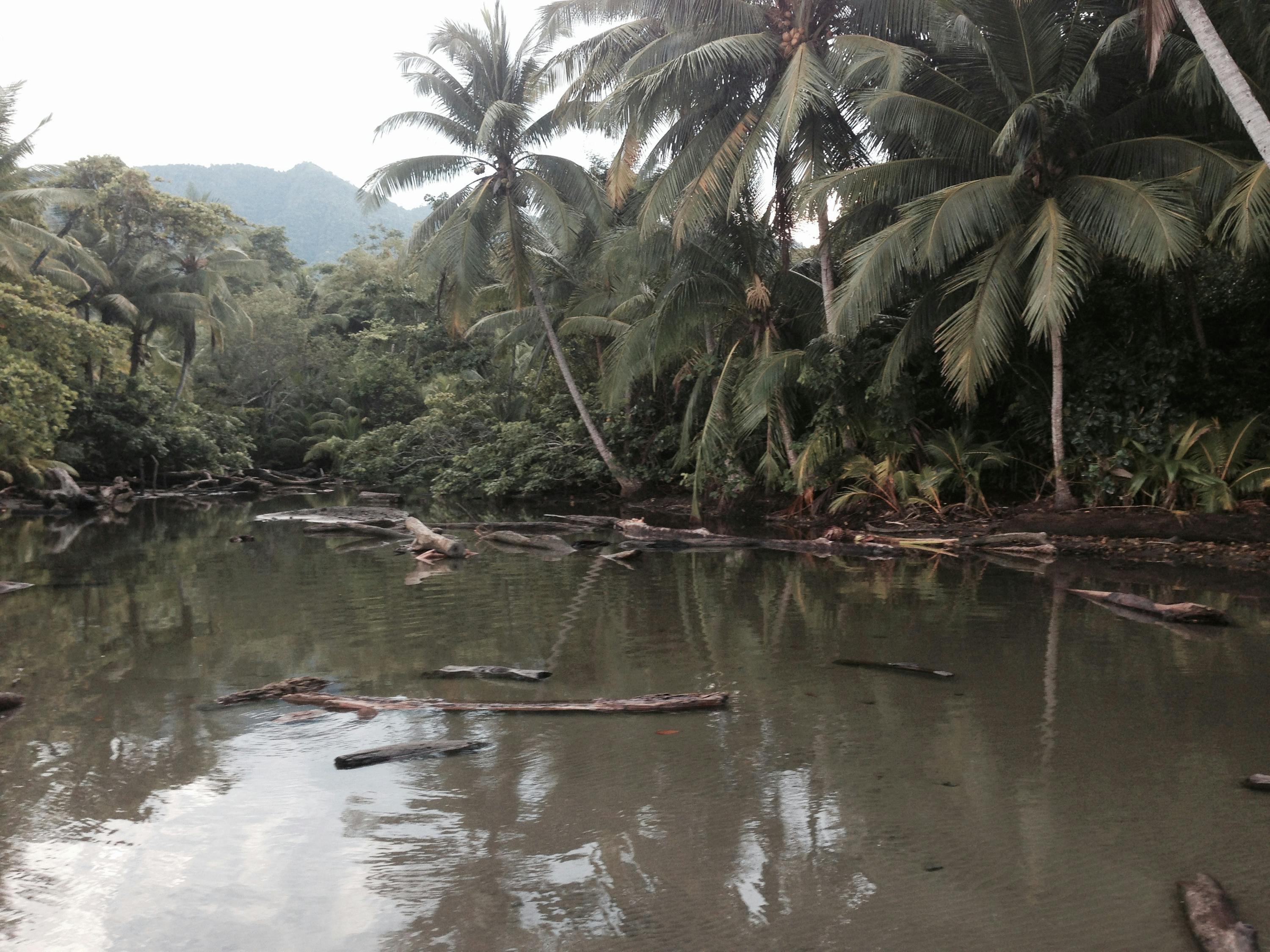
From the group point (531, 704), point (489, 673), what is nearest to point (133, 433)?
point (489, 673)

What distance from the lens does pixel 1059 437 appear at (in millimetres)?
13086

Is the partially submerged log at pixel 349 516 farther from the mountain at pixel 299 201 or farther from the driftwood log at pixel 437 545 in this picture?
the mountain at pixel 299 201

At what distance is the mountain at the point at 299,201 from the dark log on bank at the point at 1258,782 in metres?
109

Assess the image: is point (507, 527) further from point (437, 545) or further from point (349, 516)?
point (349, 516)

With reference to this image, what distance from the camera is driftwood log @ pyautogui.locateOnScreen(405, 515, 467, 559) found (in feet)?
41.4

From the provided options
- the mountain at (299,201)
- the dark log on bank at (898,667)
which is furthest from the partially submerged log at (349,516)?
the mountain at (299,201)

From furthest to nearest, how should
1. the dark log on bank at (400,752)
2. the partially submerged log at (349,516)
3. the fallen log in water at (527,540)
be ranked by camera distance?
the partially submerged log at (349,516), the fallen log in water at (527,540), the dark log on bank at (400,752)

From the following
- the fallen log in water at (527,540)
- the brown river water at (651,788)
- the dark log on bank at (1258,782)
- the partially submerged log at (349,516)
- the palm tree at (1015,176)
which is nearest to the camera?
the brown river water at (651,788)

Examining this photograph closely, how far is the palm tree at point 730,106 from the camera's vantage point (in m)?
14.6

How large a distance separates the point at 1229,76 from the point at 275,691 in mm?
9856

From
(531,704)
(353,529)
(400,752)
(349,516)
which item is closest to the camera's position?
(400,752)

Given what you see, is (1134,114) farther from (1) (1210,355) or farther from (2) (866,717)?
(2) (866,717)

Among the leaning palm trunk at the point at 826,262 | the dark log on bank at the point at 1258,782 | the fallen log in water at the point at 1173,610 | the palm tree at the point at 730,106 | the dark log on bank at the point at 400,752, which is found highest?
the palm tree at the point at 730,106

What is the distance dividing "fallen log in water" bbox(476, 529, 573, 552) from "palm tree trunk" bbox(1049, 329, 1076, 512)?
7.09 m
